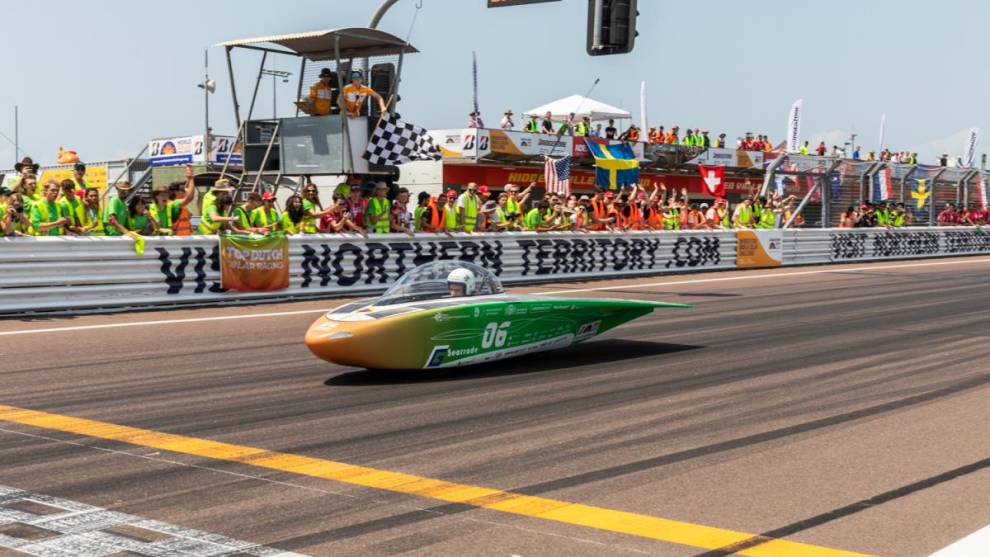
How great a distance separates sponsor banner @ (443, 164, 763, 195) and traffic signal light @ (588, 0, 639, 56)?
18.0 metres

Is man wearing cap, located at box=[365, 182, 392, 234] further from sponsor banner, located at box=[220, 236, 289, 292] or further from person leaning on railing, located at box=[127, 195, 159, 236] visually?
person leaning on railing, located at box=[127, 195, 159, 236]

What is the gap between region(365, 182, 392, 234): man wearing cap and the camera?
1767 centimetres

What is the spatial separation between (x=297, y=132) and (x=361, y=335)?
381 inches

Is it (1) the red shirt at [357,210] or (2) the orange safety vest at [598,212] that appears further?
(2) the orange safety vest at [598,212]

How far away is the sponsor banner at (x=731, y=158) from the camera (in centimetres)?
4147

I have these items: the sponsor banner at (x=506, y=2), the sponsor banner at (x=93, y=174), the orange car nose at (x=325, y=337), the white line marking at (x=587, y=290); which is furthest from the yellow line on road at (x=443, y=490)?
the sponsor banner at (x=93, y=174)

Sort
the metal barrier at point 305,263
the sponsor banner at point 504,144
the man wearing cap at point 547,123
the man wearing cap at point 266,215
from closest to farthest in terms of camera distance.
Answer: the metal barrier at point 305,263 < the man wearing cap at point 266,215 < the sponsor banner at point 504,144 < the man wearing cap at point 547,123

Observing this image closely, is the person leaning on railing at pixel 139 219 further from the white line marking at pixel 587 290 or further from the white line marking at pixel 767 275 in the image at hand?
the white line marking at pixel 767 275

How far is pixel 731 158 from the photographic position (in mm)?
42656

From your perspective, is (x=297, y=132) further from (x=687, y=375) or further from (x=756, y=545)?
(x=756, y=545)

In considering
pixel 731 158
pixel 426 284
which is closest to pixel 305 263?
pixel 426 284

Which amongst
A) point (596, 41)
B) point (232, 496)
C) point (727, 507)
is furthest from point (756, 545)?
point (596, 41)

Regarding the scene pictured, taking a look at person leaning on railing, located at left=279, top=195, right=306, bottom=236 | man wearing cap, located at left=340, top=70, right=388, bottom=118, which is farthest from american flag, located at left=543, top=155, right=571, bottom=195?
person leaning on railing, located at left=279, top=195, right=306, bottom=236

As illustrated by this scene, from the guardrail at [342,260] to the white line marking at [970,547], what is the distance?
11.4 metres
